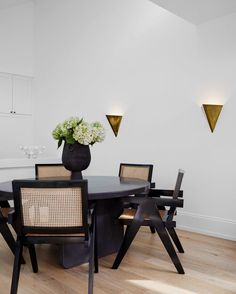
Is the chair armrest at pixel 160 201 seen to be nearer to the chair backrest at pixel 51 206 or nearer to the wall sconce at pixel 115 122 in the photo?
→ the chair backrest at pixel 51 206

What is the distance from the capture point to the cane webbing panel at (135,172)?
3869 mm

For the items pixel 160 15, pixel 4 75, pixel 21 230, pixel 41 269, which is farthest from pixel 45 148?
pixel 21 230

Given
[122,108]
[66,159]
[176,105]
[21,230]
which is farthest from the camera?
[122,108]

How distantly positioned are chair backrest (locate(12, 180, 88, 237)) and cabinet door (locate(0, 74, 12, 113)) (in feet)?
13.3

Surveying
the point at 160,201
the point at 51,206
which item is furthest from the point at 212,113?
the point at 51,206

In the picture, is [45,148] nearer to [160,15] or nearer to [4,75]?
[4,75]

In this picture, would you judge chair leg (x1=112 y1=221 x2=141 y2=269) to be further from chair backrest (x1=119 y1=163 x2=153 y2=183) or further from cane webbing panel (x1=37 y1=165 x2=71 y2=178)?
cane webbing panel (x1=37 y1=165 x2=71 y2=178)

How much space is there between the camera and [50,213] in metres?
2.24

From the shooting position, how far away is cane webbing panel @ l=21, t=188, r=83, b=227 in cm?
221

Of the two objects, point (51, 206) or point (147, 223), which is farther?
point (147, 223)

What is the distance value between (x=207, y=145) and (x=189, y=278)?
1.77 meters

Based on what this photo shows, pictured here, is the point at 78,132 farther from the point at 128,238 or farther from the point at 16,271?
the point at 16,271

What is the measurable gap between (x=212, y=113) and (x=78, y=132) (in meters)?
1.76

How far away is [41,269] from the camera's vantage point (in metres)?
2.82
